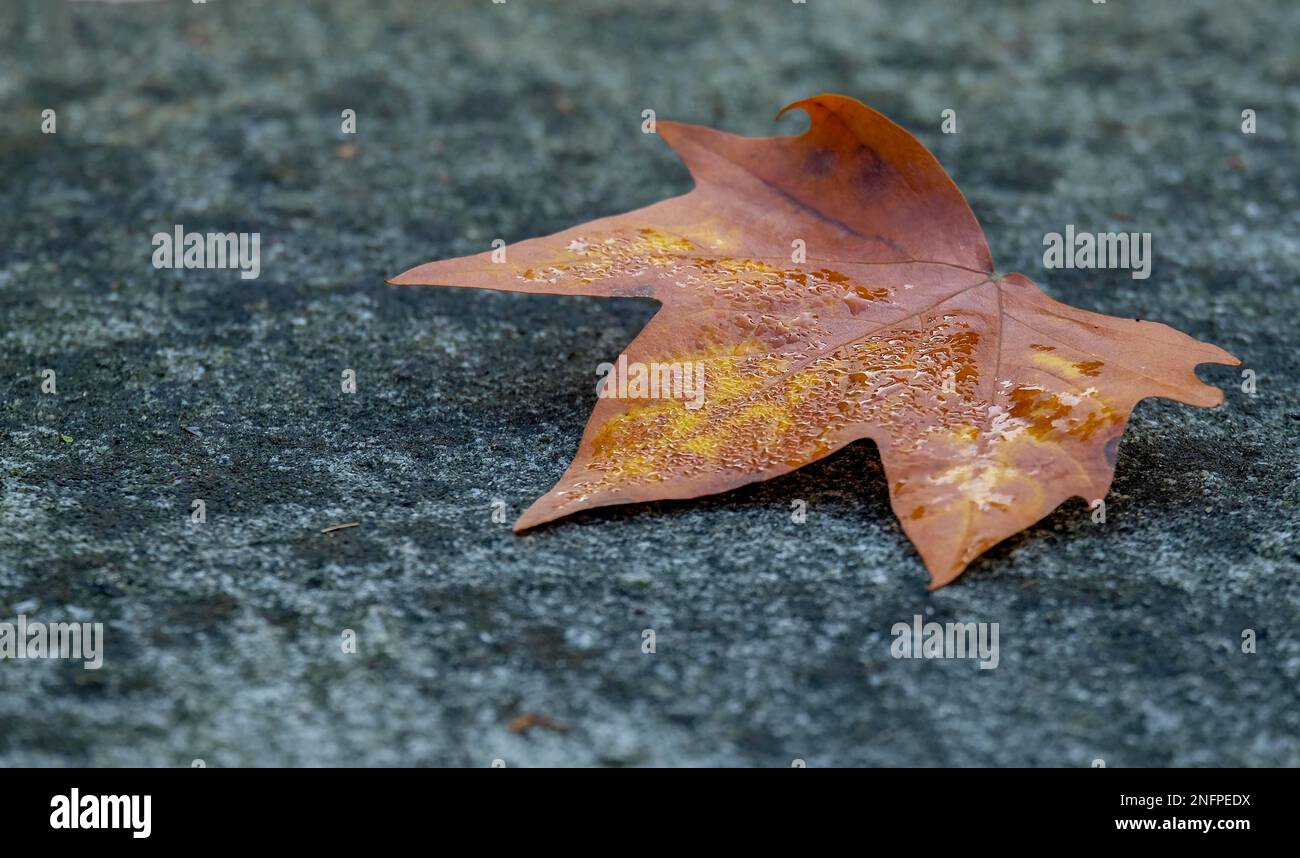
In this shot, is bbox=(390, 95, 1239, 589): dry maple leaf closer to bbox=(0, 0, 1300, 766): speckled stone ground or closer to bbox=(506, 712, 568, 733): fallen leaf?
bbox=(0, 0, 1300, 766): speckled stone ground

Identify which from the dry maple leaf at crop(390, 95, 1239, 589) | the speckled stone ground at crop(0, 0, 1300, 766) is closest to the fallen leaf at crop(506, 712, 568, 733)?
the speckled stone ground at crop(0, 0, 1300, 766)

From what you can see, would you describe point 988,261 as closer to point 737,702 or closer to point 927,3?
point 737,702

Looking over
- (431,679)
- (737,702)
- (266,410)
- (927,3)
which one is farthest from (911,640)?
(927,3)

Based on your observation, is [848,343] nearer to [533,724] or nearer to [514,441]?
[514,441]

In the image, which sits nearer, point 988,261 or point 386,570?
point 386,570

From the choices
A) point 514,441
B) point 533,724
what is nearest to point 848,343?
point 514,441

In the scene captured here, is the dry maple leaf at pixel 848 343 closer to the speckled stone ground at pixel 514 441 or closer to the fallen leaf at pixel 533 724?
the speckled stone ground at pixel 514 441
